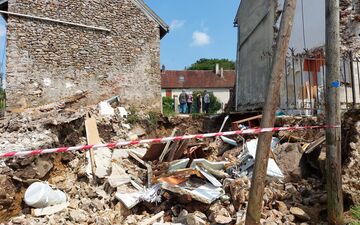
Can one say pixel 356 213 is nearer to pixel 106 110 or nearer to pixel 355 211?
pixel 355 211

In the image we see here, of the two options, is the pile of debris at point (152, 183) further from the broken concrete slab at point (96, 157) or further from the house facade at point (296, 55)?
the house facade at point (296, 55)

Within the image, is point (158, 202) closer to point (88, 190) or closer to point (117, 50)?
point (88, 190)

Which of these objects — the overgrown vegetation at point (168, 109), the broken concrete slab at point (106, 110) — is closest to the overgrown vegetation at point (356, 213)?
the broken concrete slab at point (106, 110)

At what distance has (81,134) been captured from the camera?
8062 mm

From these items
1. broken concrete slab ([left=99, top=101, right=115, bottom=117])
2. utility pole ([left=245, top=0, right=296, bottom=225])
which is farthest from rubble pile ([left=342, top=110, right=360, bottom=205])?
broken concrete slab ([left=99, top=101, right=115, bottom=117])

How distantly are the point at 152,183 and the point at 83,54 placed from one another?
848 centimetres

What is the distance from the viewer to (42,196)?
510 cm

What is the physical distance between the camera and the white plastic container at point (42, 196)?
16.7 feet

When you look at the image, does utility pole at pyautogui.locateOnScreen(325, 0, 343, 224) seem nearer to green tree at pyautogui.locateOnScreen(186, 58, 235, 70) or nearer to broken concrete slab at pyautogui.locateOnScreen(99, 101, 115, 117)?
broken concrete slab at pyautogui.locateOnScreen(99, 101, 115, 117)

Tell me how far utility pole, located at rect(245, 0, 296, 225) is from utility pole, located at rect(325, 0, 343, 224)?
64cm

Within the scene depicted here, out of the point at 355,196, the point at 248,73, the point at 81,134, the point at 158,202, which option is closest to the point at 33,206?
the point at 158,202

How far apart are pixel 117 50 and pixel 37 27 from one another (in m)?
3.24

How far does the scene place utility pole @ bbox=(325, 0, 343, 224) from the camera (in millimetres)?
3916

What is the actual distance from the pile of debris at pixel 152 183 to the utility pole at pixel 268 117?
30.8 inches
